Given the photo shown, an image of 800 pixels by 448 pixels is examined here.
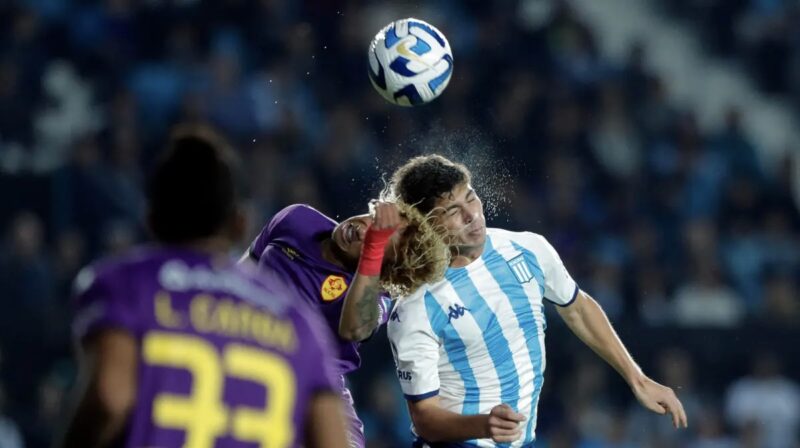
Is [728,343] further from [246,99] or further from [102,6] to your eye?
[102,6]

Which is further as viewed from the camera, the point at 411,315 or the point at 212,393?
the point at 411,315

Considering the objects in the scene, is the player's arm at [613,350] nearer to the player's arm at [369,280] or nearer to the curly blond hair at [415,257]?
the curly blond hair at [415,257]

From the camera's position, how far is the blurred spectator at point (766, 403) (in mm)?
10867

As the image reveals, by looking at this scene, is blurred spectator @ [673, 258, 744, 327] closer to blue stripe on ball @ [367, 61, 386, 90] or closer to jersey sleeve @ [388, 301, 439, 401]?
blue stripe on ball @ [367, 61, 386, 90]

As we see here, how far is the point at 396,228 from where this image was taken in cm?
505

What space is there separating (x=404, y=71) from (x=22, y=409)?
4.64m

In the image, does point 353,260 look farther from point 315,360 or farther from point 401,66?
point 315,360

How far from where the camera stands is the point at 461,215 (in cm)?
564

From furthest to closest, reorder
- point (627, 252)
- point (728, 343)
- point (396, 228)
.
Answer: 1. point (627, 252)
2. point (728, 343)
3. point (396, 228)

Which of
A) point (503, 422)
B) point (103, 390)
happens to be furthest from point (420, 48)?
point (103, 390)

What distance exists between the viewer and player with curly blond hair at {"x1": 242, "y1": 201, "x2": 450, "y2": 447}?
5.13 meters

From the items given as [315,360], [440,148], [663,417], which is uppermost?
[315,360]

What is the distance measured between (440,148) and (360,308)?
3.94 metres

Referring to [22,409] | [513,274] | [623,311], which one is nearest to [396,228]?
[513,274]
